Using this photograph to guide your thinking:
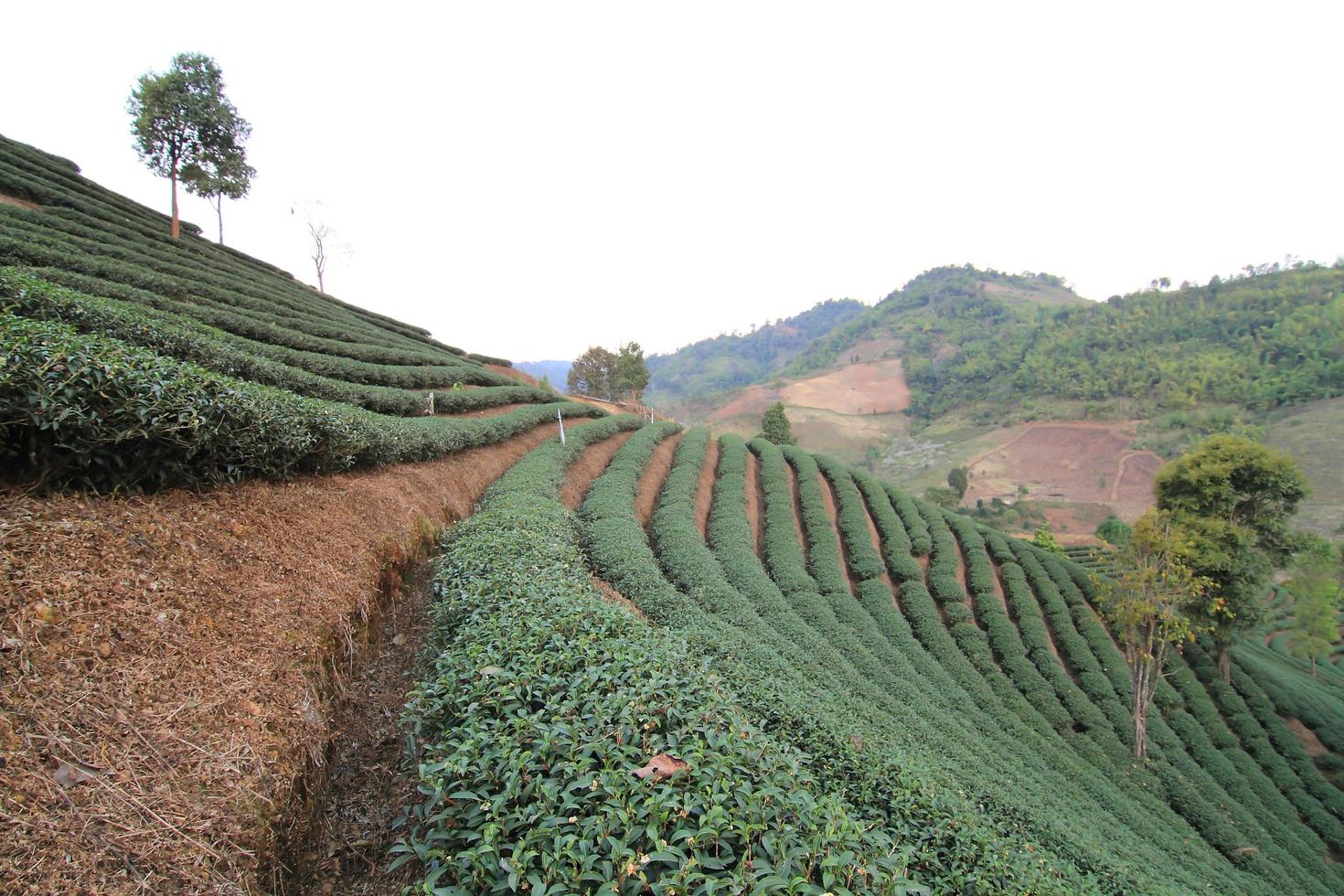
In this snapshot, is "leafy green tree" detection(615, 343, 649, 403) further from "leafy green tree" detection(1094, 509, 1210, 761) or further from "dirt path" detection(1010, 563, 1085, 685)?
"leafy green tree" detection(1094, 509, 1210, 761)

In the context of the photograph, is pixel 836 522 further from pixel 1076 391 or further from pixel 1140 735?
pixel 1076 391

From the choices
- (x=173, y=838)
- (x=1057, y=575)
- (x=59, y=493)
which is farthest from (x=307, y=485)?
(x=1057, y=575)

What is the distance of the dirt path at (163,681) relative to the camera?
2508 mm

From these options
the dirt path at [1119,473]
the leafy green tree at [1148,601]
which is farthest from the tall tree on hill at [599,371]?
the dirt path at [1119,473]

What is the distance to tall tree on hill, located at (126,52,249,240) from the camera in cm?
2208

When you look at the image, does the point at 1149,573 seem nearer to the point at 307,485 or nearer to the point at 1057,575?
the point at 1057,575

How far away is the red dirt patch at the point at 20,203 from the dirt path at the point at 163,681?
72.2ft

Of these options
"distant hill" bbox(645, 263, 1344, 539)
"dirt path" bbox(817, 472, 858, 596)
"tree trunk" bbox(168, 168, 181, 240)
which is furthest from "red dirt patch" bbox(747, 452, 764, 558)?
"distant hill" bbox(645, 263, 1344, 539)

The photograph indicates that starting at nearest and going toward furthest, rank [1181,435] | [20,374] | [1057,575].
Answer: [20,374] < [1057,575] < [1181,435]

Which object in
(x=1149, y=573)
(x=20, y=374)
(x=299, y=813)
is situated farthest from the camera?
(x=1149, y=573)

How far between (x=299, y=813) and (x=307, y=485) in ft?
13.9

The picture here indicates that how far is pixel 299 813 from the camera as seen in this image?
11.4 feet

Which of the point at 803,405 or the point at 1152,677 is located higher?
the point at 803,405

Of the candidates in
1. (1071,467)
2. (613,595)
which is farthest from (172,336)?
(1071,467)
